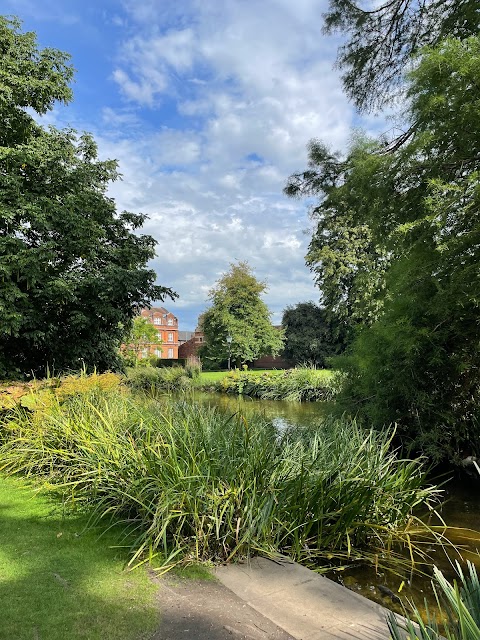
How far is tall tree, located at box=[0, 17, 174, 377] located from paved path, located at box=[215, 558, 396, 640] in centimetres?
672

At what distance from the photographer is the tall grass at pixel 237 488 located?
10.7 feet

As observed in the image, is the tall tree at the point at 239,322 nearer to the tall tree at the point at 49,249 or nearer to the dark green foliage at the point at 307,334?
the dark green foliage at the point at 307,334

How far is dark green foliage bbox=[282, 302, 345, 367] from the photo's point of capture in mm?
34697

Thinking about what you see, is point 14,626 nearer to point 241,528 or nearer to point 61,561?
point 61,561

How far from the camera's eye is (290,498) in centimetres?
357

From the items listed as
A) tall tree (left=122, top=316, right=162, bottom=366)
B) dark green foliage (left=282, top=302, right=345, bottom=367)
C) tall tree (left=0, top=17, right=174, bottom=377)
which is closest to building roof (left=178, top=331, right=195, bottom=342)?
dark green foliage (left=282, top=302, right=345, bottom=367)

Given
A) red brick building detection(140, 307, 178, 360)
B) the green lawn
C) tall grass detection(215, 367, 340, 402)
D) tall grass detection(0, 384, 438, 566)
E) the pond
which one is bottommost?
the pond

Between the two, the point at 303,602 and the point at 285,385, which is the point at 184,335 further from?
the point at 303,602

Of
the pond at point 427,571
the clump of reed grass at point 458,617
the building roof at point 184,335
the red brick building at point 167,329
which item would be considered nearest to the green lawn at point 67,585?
the clump of reed grass at point 458,617

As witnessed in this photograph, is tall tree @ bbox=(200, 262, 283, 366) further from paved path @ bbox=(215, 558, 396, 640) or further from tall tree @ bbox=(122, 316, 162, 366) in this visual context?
paved path @ bbox=(215, 558, 396, 640)

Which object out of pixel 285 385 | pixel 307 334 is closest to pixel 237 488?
pixel 285 385

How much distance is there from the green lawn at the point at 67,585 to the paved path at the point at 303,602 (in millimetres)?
589

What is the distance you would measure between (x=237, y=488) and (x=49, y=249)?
6.87 meters

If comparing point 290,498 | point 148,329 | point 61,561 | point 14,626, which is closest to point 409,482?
point 290,498
